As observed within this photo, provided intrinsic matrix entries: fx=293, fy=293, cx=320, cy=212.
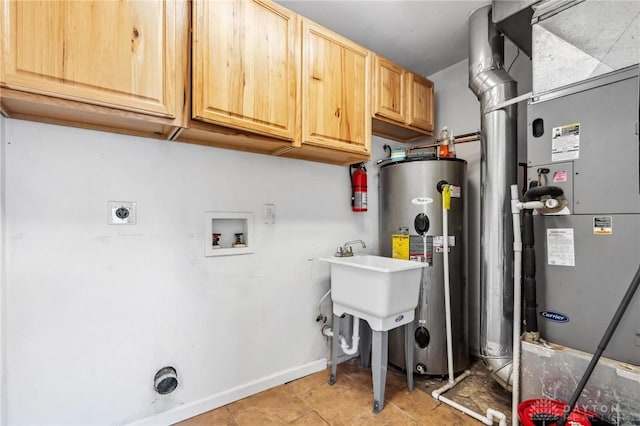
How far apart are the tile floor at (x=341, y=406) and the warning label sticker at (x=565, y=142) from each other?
1476 millimetres

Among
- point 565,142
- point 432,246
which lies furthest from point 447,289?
point 565,142

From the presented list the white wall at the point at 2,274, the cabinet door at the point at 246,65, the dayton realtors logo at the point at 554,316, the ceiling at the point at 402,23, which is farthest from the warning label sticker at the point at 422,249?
the white wall at the point at 2,274

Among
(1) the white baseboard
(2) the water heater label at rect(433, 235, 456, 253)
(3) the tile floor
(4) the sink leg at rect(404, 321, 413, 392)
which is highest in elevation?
(2) the water heater label at rect(433, 235, 456, 253)

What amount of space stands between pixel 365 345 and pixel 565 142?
186 cm

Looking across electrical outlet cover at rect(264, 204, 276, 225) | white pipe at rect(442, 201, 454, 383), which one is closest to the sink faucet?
electrical outlet cover at rect(264, 204, 276, 225)

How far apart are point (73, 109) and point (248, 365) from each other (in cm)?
169

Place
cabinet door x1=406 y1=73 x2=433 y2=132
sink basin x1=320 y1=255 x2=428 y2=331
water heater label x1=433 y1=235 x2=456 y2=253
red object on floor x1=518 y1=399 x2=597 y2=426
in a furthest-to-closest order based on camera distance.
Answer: cabinet door x1=406 y1=73 x2=433 y2=132 → water heater label x1=433 y1=235 x2=456 y2=253 → sink basin x1=320 y1=255 x2=428 y2=331 → red object on floor x1=518 y1=399 x2=597 y2=426

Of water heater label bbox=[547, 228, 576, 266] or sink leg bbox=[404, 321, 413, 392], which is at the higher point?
water heater label bbox=[547, 228, 576, 266]

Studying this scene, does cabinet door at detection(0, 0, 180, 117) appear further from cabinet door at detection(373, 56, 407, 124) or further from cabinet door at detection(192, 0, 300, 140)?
cabinet door at detection(373, 56, 407, 124)

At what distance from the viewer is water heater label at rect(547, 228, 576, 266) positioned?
4.75ft

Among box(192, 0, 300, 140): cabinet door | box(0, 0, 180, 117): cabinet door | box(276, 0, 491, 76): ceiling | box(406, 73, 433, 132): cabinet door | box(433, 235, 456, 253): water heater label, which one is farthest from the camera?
box(406, 73, 433, 132): cabinet door

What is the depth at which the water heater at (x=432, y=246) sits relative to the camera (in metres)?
2.11

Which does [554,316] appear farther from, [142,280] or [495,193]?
[142,280]

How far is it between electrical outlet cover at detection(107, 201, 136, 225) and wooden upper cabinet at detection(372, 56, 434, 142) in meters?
1.67
